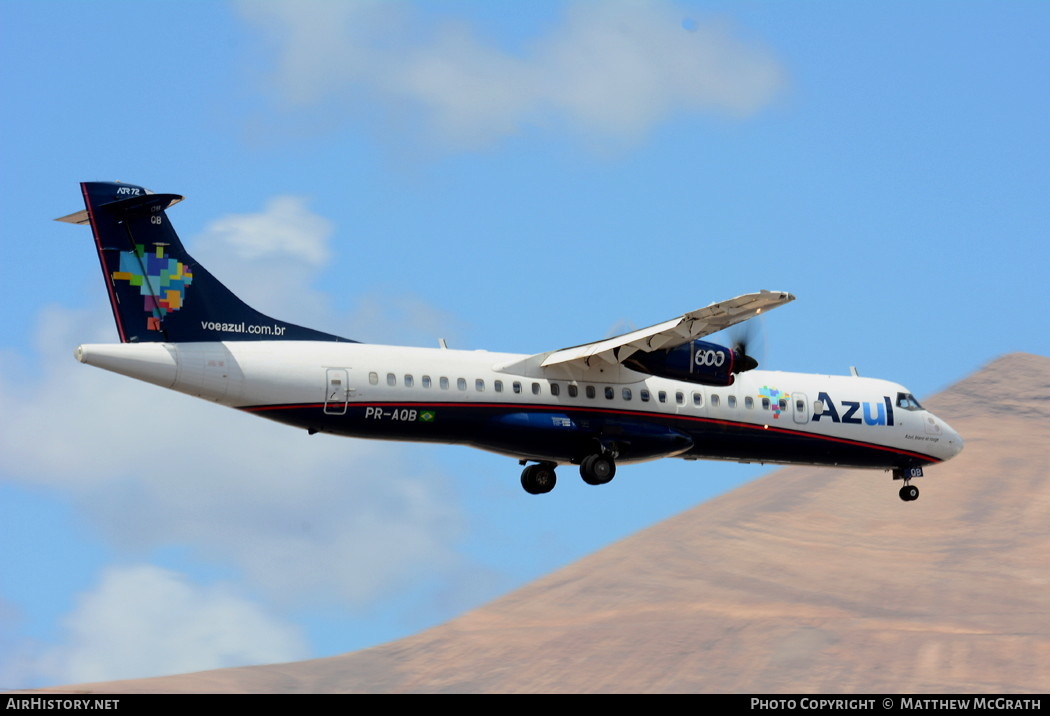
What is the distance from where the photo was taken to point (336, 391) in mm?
32312

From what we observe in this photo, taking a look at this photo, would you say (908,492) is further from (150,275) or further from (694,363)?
(150,275)

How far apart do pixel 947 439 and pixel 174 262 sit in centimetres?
2214

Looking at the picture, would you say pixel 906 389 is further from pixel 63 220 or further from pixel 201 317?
pixel 63 220

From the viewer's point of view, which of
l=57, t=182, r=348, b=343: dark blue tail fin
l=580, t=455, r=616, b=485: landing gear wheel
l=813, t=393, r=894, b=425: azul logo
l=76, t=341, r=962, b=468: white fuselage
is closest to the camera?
l=57, t=182, r=348, b=343: dark blue tail fin

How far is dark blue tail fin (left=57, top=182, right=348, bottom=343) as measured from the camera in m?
31.6

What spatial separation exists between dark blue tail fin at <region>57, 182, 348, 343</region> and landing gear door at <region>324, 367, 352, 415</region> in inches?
80.1

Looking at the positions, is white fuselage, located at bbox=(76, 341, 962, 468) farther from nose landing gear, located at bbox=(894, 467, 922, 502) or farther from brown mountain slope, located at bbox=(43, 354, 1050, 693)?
brown mountain slope, located at bbox=(43, 354, 1050, 693)

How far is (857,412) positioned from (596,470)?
8.36 meters

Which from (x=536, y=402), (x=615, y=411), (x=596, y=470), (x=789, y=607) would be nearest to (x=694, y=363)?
(x=615, y=411)

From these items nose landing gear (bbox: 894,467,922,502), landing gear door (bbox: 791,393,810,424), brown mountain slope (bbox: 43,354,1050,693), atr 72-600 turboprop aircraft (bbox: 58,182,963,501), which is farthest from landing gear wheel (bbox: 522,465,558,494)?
brown mountain slope (bbox: 43,354,1050,693)

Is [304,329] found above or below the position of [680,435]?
above

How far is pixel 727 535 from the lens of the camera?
166m
